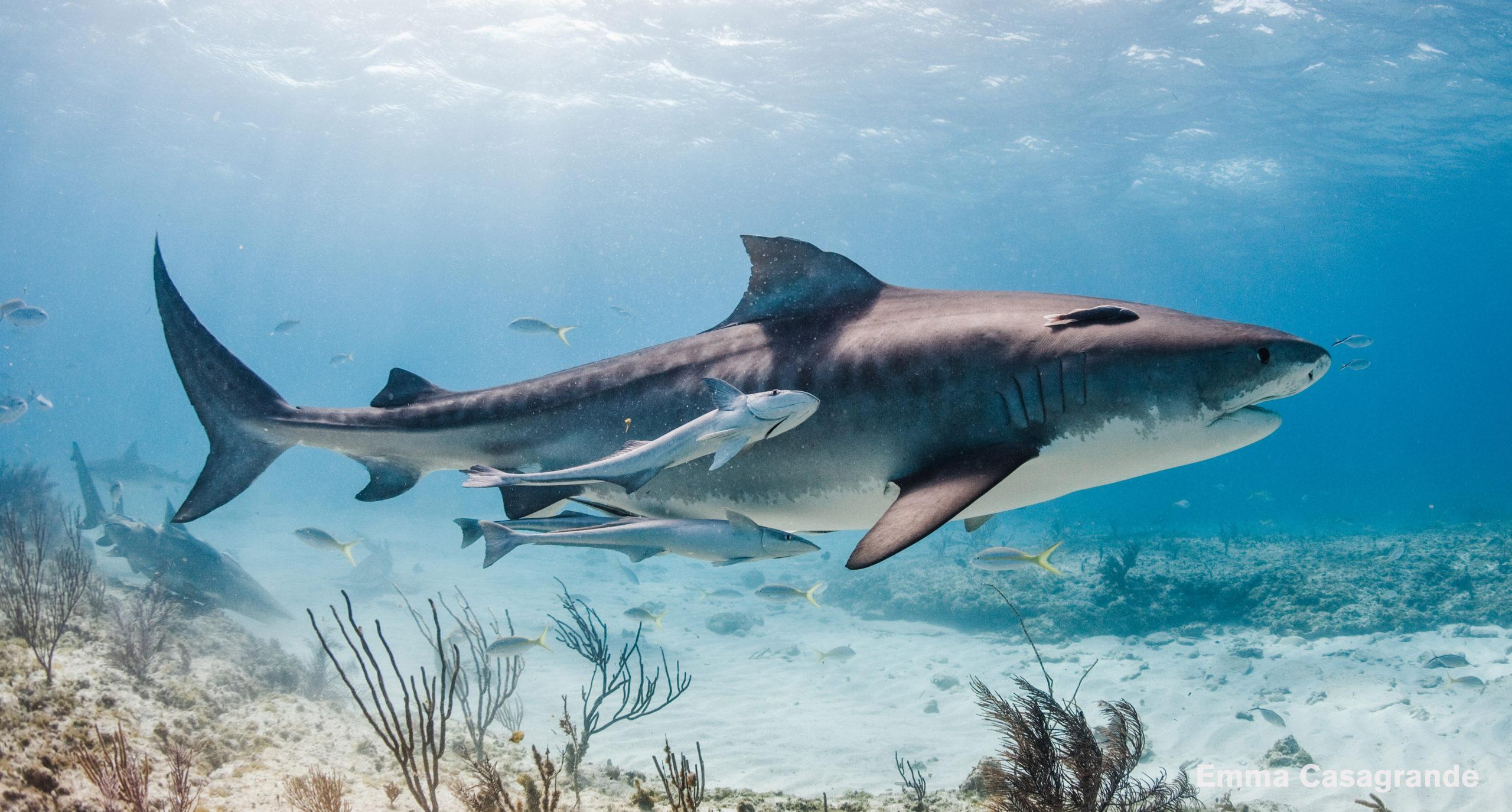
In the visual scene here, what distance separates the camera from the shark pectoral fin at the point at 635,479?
9.13ft

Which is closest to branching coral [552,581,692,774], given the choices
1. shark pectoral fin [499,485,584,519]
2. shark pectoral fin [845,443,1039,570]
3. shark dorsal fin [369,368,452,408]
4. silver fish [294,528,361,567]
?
shark pectoral fin [499,485,584,519]

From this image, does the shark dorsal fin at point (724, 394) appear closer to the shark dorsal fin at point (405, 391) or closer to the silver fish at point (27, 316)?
the shark dorsal fin at point (405, 391)

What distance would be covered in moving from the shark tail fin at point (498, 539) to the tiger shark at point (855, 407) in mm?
147

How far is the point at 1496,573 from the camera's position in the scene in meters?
15.8

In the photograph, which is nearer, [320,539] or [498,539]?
[498,539]

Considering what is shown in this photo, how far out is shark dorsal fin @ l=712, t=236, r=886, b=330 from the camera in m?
3.65

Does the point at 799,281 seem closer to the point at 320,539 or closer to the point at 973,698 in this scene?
the point at 973,698

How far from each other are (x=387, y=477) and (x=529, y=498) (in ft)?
3.20

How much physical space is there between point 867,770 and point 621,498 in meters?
6.86

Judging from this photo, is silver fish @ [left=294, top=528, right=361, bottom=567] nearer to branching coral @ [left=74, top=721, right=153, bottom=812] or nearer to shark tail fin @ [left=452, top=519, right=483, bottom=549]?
branching coral @ [left=74, top=721, right=153, bottom=812]

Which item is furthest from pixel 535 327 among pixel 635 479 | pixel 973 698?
pixel 635 479

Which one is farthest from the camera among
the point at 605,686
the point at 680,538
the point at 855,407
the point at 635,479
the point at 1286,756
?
the point at 605,686

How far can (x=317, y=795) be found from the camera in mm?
3924

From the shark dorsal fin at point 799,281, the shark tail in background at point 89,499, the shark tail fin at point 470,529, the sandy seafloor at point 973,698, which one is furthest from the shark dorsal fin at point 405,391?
the shark tail in background at point 89,499
